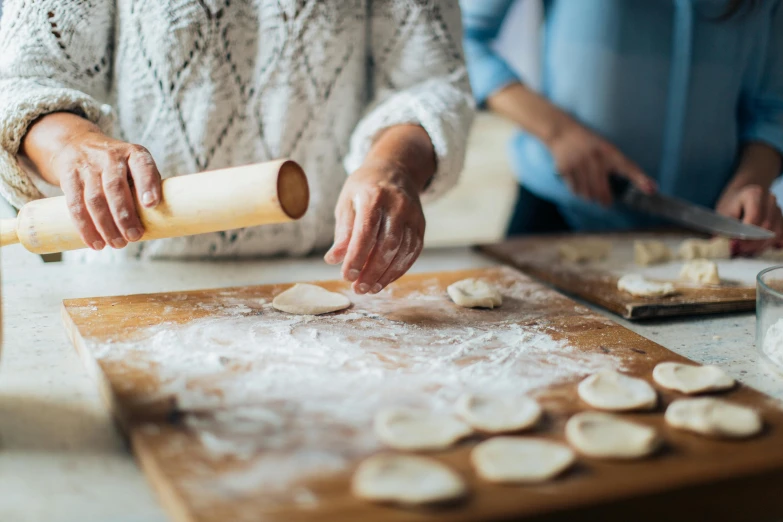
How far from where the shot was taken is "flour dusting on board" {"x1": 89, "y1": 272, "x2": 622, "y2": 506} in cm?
73

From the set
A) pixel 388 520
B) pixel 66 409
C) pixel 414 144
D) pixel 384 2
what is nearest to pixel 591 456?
pixel 388 520

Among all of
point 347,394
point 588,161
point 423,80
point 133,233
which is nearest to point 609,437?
point 347,394

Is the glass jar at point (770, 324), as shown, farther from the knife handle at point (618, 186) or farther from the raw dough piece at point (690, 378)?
the knife handle at point (618, 186)

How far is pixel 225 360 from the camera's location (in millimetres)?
946

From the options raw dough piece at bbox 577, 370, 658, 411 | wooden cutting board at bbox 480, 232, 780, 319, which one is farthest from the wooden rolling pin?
wooden cutting board at bbox 480, 232, 780, 319

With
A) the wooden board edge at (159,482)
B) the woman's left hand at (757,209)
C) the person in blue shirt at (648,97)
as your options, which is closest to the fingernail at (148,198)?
the wooden board edge at (159,482)

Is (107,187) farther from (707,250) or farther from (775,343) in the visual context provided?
(707,250)

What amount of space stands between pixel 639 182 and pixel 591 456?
120cm

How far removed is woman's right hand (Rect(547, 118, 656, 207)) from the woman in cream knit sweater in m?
0.48

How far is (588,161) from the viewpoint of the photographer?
1.82 metres

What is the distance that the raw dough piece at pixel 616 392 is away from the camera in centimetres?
83

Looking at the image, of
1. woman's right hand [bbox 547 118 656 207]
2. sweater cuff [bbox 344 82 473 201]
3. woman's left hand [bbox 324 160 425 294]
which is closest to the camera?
woman's left hand [bbox 324 160 425 294]

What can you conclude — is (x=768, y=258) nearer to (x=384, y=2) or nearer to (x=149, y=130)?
(x=384, y=2)

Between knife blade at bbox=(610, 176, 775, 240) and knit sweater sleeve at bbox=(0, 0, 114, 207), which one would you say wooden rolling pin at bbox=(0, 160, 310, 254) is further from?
knife blade at bbox=(610, 176, 775, 240)
